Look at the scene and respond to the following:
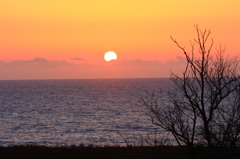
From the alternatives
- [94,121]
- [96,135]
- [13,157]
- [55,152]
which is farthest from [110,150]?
[94,121]

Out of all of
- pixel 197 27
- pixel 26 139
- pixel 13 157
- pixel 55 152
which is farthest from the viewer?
pixel 26 139

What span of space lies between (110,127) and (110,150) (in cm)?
2795

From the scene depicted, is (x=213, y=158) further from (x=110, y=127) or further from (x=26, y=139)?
(x=110, y=127)

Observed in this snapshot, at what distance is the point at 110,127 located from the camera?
4706cm

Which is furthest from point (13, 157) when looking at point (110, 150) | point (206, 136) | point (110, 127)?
point (110, 127)

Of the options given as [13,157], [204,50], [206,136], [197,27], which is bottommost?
[13,157]

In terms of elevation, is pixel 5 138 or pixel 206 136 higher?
pixel 206 136

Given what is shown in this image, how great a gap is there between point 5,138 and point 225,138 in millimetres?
33519

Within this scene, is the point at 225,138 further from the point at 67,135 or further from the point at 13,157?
the point at 67,135

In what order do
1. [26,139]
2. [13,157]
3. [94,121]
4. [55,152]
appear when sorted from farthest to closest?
[94,121], [26,139], [55,152], [13,157]

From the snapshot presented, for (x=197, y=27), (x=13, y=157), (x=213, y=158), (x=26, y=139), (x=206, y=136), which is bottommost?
(x=26, y=139)

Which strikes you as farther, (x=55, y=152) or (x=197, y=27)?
(x=55, y=152)

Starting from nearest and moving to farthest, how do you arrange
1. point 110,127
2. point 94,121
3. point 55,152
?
point 55,152 < point 110,127 < point 94,121

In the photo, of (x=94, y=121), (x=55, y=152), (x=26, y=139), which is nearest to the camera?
(x=55, y=152)
